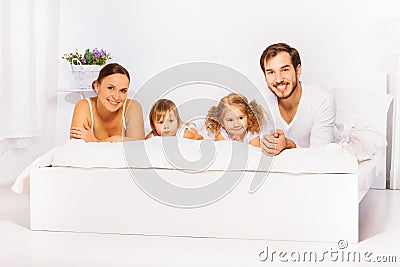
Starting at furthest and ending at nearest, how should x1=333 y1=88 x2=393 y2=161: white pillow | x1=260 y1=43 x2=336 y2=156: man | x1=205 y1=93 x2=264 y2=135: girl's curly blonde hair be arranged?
x1=333 y1=88 x2=393 y2=161: white pillow, x1=260 y1=43 x2=336 y2=156: man, x1=205 y1=93 x2=264 y2=135: girl's curly blonde hair

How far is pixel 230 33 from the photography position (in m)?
4.19

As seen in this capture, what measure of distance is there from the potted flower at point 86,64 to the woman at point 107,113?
0.99 metres

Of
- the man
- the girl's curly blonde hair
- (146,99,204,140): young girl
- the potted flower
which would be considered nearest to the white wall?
the potted flower

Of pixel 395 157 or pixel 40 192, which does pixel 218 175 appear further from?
pixel 395 157

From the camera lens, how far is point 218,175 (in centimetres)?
236

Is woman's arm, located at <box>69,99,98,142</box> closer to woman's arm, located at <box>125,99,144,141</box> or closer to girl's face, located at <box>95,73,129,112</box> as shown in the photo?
girl's face, located at <box>95,73,129,112</box>

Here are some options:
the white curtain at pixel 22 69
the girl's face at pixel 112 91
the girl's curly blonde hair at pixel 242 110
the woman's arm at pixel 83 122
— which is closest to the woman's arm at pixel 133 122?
the girl's face at pixel 112 91

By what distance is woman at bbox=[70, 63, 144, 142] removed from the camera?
9.55 feet

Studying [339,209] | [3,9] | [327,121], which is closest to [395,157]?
[327,121]

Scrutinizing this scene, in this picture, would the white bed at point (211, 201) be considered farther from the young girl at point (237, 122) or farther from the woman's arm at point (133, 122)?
the woman's arm at point (133, 122)

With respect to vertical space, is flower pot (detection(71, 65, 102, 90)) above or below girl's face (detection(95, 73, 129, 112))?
above

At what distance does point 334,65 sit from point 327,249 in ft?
6.82

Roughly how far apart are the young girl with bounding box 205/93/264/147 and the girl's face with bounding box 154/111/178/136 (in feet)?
0.69

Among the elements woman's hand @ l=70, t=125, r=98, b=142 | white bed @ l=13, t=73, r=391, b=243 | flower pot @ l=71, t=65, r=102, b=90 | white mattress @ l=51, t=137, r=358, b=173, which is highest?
flower pot @ l=71, t=65, r=102, b=90
